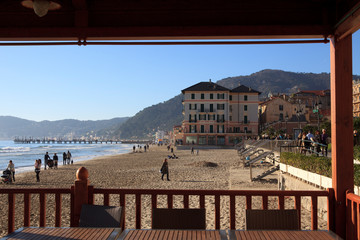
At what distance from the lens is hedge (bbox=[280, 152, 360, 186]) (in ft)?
25.8

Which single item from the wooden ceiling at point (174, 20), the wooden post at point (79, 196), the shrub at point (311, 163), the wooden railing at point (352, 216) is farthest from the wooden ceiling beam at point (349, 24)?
the shrub at point (311, 163)

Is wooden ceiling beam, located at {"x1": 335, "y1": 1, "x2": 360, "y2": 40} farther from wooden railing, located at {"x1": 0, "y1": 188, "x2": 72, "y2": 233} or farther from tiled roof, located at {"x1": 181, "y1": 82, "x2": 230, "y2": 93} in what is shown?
tiled roof, located at {"x1": 181, "y1": 82, "x2": 230, "y2": 93}

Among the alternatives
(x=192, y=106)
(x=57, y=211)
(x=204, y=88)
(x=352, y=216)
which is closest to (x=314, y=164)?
(x=352, y=216)

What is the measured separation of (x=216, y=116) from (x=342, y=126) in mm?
63343

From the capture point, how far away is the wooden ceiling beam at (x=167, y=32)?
12.9 feet

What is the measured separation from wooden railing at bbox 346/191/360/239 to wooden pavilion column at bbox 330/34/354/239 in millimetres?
71

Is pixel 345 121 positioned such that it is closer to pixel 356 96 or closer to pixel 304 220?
pixel 304 220

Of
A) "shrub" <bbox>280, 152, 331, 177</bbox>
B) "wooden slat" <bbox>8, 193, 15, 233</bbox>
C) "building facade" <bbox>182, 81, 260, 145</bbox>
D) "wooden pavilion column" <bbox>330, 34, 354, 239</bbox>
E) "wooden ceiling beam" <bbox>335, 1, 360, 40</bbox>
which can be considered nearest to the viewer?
"wooden ceiling beam" <bbox>335, 1, 360, 40</bbox>

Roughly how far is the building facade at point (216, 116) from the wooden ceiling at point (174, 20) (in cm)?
6262

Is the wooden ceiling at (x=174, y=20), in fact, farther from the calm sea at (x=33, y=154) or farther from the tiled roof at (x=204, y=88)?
the tiled roof at (x=204, y=88)

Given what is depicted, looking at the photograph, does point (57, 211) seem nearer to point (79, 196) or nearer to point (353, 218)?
point (79, 196)

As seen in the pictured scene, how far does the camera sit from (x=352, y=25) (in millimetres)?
3529

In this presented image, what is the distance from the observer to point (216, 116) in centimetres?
6688

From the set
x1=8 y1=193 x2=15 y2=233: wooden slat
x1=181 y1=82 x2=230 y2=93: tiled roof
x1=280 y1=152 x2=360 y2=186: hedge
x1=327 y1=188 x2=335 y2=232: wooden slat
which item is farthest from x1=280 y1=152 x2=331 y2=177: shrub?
x1=181 y1=82 x2=230 y2=93: tiled roof
